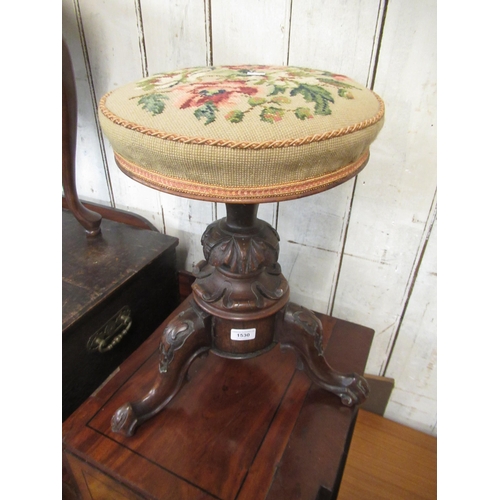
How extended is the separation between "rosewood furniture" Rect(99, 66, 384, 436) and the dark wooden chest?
Result: 212 mm

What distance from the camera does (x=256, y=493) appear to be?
0.59m

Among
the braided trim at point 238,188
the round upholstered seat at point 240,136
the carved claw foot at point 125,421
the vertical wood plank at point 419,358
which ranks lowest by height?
the vertical wood plank at point 419,358

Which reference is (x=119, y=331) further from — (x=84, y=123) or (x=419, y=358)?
(x=419, y=358)

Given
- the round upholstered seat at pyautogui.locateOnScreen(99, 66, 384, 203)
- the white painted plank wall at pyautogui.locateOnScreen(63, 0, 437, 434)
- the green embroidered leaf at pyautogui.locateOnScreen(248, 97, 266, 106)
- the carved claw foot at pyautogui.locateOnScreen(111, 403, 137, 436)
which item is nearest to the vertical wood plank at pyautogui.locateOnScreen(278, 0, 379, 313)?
the white painted plank wall at pyautogui.locateOnScreen(63, 0, 437, 434)

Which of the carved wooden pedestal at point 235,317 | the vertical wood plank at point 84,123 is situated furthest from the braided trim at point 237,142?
the vertical wood plank at point 84,123

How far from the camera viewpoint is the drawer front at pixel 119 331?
794mm

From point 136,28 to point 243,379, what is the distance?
0.82 m

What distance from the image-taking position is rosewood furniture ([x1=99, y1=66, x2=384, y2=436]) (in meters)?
0.39

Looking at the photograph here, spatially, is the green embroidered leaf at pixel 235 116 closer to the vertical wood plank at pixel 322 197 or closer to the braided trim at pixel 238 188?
the braided trim at pixel 238 188

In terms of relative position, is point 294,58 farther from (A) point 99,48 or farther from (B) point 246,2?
(A) point 99,48

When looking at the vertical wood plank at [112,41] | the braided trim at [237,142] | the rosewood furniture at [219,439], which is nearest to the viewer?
the braided trim at [237,142]

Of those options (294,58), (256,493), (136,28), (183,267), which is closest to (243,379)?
(256,493)

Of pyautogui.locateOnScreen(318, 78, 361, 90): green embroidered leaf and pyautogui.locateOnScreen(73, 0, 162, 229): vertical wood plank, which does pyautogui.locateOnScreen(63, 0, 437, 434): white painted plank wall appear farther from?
pyautogui.locateOnScreen(318, 78, 361, 90): green embroidered leaf

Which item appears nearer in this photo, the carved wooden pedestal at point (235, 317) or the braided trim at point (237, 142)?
the braided trim at point (237, 142)
